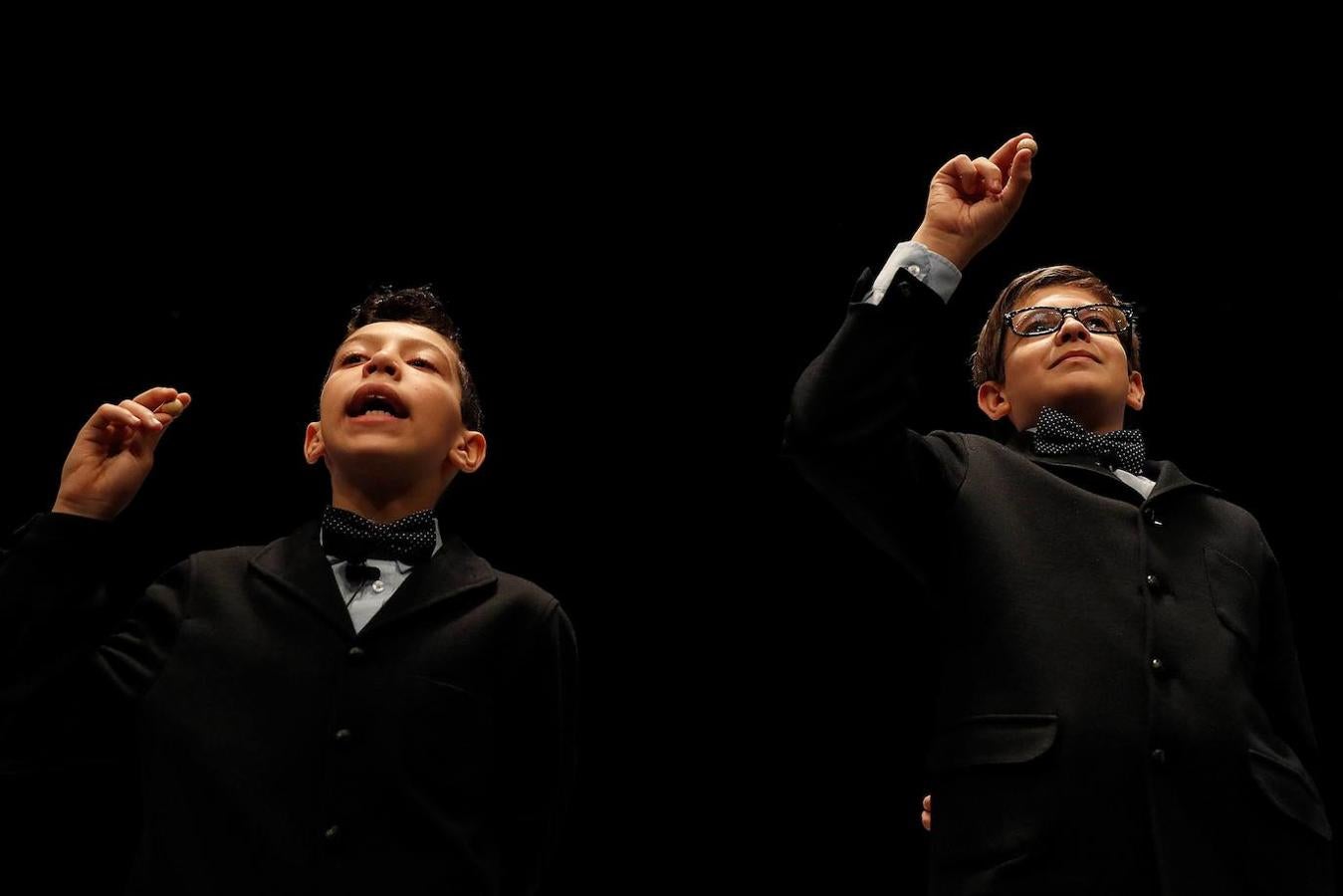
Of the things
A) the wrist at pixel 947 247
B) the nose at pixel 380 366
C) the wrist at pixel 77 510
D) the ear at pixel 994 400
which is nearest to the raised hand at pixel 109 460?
the wrist at pixel 77 510

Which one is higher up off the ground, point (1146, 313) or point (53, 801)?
point (1146, 313)

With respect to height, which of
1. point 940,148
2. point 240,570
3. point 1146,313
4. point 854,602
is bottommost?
point 854,602

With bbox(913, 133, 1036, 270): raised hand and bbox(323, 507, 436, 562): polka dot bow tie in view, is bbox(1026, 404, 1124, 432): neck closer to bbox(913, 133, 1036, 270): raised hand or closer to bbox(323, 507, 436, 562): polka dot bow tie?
bbox(913, 133, 1036, 270): raised hand

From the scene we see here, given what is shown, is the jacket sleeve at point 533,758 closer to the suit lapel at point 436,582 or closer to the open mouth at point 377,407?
the suit lapel at point 436,582

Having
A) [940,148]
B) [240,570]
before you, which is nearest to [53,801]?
[240,570]

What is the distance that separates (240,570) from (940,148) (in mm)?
1683

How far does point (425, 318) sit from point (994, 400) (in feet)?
2.89

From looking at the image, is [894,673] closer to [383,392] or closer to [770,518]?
[770,518]

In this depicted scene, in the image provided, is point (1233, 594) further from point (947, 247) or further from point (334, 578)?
point (334, 578)

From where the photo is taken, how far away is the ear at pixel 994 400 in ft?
7.27

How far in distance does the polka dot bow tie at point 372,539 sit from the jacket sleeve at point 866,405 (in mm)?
553

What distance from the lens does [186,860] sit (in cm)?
176

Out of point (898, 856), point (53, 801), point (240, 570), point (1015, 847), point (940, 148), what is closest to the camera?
point (1015, 847)

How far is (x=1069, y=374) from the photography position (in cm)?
210
